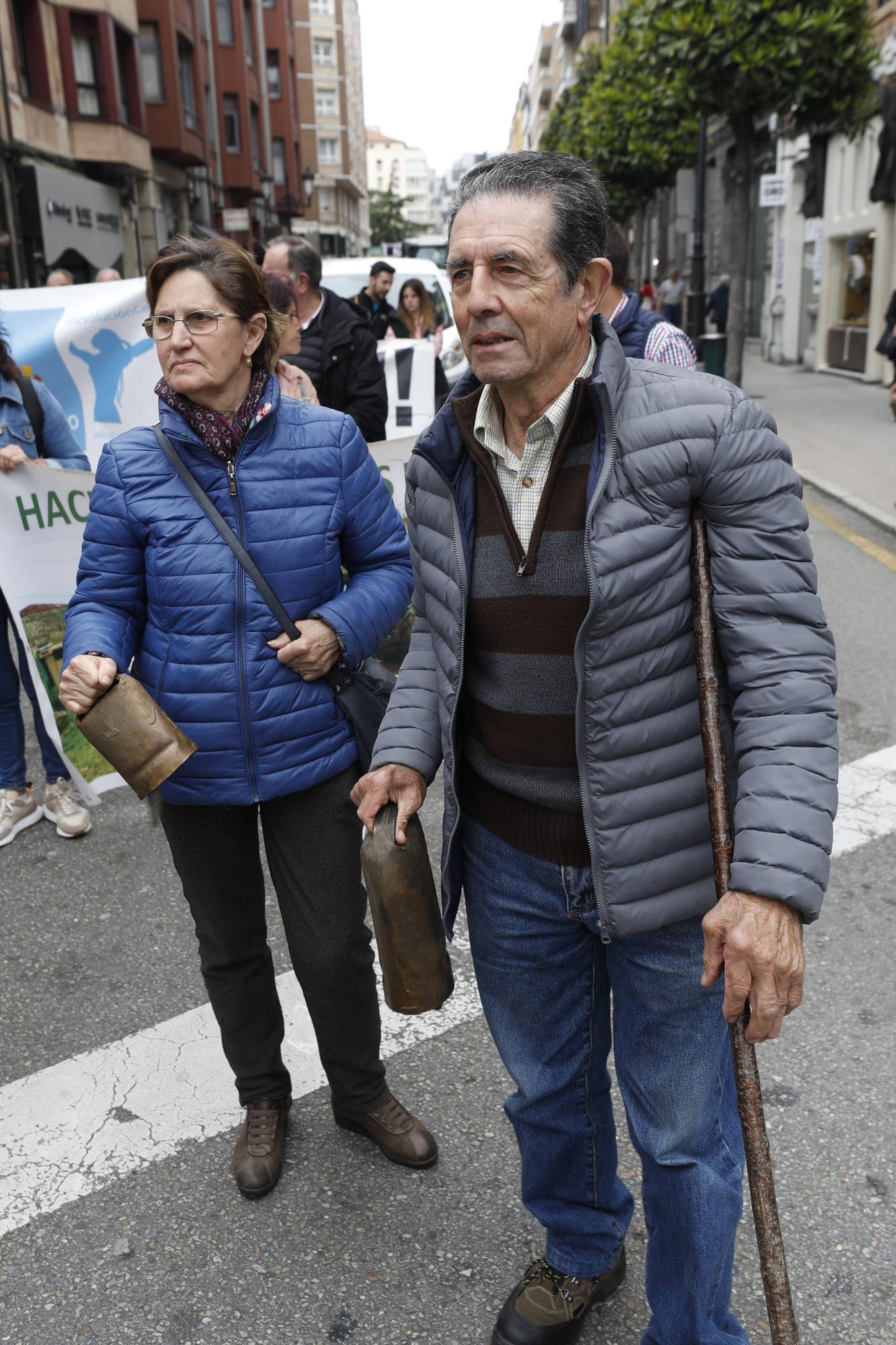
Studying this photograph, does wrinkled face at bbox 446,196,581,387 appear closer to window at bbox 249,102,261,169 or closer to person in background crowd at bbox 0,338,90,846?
person in background crowd at bbox 0,338,90,846

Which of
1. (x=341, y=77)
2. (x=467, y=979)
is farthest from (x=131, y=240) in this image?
(x=341, y=77)

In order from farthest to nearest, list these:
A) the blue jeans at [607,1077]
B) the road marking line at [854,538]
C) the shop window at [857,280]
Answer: the shop window at [857,280]
the road marking line at [854,538]
the blue jeans at [607,1077]

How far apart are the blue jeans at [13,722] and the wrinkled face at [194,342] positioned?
2.46 meters

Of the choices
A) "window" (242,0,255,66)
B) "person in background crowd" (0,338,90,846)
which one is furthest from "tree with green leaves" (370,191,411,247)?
"person in background crowd" (0,338,90,846)

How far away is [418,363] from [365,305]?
294 cm

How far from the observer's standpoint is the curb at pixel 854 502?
9523mm

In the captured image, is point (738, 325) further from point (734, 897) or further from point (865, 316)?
point (734, 897)

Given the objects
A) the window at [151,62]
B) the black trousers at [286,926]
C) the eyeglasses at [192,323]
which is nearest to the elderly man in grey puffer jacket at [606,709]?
the black trousers at [286,926]

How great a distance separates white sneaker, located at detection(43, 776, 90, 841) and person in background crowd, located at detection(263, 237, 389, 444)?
202 centimetres

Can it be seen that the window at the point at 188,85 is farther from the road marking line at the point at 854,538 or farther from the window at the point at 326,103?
the window at the point at 326,103

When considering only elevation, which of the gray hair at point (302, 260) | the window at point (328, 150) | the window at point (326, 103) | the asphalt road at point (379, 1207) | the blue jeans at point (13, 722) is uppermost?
the window at point (326, 103)

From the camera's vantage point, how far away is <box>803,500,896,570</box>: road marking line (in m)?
8.61

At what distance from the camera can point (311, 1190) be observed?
278cm

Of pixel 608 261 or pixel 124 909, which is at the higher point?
pixel 608 261
